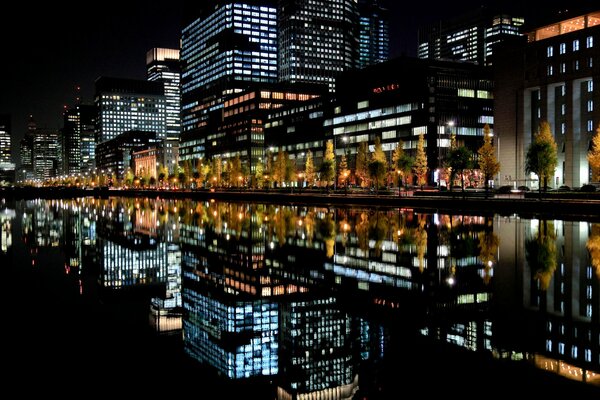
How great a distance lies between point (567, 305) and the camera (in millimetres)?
13984

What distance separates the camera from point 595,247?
2455 cm

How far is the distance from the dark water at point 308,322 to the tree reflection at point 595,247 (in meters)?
0.13

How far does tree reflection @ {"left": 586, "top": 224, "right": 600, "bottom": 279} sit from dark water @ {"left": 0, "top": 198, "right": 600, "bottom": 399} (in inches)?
5.3

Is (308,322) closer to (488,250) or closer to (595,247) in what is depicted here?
(488,250)

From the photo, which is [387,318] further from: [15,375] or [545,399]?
[15,375]

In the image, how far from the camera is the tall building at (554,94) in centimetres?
8331

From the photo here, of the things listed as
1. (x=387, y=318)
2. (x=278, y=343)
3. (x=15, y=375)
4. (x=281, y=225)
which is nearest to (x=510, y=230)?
(x=281, y=225)

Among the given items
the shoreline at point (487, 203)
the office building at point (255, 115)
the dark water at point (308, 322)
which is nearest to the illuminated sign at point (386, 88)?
the office building at point (255, 115)

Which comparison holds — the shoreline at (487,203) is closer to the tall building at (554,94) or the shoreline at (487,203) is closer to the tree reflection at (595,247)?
the tree reflection at (595,247)

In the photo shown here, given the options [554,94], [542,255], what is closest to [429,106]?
[554,94]

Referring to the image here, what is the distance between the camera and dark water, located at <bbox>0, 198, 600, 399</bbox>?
9156mm

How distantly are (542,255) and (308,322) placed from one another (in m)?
14.1

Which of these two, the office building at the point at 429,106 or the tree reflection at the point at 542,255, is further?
the office building at the point at 429,106

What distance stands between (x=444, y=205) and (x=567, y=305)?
153 feet
